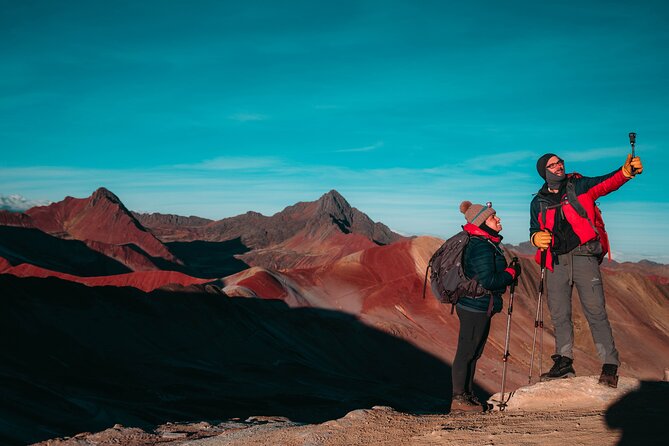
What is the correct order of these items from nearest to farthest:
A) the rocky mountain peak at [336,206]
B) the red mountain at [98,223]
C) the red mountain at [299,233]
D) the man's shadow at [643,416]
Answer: the man's shadow at [643,416]
the red mountain at [299,233]
the red mountain at [98,223]
the rocky mountain peak at [336,206]

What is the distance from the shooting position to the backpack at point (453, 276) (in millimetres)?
5777

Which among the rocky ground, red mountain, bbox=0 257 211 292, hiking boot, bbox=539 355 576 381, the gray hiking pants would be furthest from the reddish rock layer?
the gray hiking pants

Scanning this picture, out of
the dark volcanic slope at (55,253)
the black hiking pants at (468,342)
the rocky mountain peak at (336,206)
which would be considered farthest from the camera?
the rocky mountain peak at (336,206)

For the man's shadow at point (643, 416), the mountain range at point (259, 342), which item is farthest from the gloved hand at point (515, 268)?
the mountain range at point (259, 342)

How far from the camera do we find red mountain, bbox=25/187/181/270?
321 feet

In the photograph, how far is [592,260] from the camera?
611 cm

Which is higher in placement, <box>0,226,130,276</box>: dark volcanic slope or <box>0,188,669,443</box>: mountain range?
<box>0,226,130,276</box>: dark volcanic slope

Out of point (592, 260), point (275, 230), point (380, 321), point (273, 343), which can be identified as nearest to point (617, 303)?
point (380, 321)

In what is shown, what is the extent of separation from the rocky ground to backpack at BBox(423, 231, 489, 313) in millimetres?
1097

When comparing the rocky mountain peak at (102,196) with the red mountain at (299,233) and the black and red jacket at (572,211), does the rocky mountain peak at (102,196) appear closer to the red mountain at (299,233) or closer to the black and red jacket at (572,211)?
the red mountain at (299,233)

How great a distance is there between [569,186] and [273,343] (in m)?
29.0

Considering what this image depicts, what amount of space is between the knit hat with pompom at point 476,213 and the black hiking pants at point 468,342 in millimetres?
831

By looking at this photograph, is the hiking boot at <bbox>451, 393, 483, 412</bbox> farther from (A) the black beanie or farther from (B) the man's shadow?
(A) the black beanie

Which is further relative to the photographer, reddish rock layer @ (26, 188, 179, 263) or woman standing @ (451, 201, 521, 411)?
reddish rock layer @ (26, 188, 179, 263)
